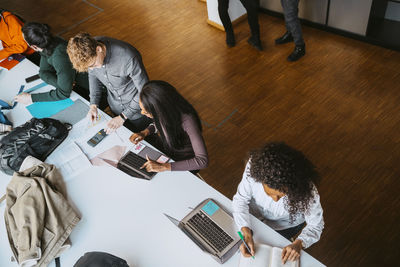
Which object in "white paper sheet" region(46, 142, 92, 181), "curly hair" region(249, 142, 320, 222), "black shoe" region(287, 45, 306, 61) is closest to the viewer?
"curly hair" region(249, 142, 320, 222)

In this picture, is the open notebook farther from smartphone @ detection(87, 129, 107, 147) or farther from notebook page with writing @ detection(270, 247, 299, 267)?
smartphone @ detection(87, 129, 107, 147)

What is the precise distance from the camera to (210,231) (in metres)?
1.71

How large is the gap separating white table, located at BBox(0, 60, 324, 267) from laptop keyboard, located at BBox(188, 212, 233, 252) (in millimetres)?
68

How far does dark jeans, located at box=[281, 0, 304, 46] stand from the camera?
3.52 metres

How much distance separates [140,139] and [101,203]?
0.49 m

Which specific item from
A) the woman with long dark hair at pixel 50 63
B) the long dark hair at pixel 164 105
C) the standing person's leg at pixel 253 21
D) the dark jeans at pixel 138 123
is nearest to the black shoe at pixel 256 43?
the standing person's leg at pixel 253 21

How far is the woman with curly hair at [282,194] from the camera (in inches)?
59.9

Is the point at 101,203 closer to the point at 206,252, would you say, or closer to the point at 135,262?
the point at 135,262

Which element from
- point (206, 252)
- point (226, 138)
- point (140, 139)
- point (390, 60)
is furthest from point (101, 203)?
point (390, 60)

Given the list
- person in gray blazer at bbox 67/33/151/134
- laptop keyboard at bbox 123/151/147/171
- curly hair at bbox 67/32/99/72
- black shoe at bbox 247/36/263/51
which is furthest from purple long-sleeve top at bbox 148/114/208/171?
black shoe at bbox 247/36/263/51

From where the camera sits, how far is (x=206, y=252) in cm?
164

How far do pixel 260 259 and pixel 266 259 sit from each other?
3 cm

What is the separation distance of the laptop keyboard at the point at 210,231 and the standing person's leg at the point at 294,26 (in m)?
2.53

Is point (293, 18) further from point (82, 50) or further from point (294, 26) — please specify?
point (82, 50)
